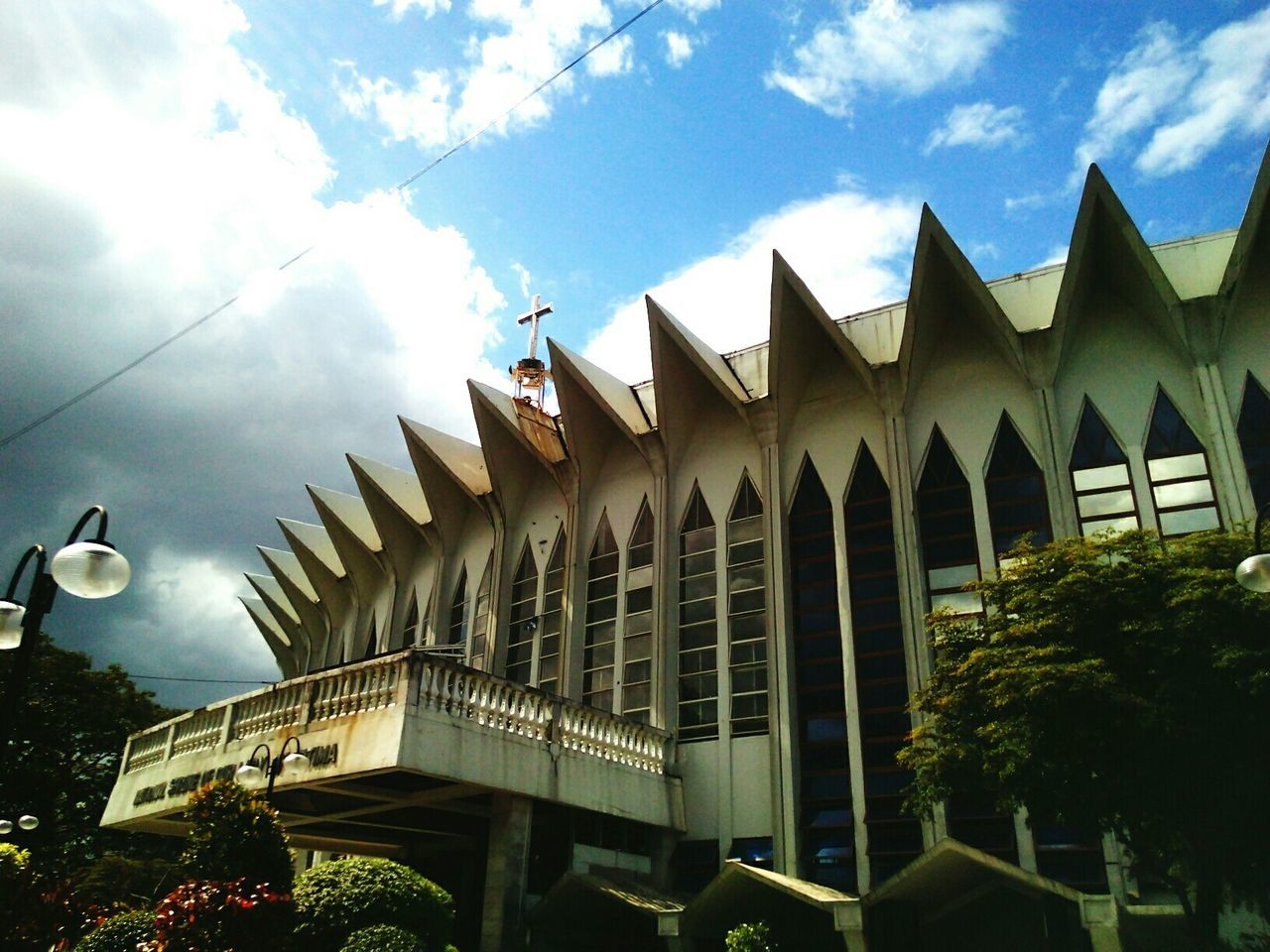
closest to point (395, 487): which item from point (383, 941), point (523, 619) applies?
point (523, 619)

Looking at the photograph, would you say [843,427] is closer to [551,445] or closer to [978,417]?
[978,417]

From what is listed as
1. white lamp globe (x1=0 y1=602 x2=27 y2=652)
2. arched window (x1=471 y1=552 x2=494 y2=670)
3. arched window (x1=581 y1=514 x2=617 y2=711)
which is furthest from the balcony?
white lamp globe (x1=0 y1=602 x2=27 y2=652)

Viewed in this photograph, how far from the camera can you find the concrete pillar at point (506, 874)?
1636cm

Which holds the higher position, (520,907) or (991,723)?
(991,723)

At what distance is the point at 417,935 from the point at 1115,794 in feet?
29.7

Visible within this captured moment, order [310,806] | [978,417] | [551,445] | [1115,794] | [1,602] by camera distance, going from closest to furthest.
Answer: [1,602]
[1115,794]
[310,806]
[978,417]
[551,445]

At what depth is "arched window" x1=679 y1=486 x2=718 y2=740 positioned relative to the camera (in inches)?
892

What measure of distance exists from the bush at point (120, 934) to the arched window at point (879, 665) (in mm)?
12548

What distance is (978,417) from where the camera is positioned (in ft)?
72.7

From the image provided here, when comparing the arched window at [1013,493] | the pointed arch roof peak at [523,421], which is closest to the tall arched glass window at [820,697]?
the arched window at [1013,493]

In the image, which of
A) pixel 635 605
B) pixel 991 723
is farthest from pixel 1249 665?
pixel 635 605

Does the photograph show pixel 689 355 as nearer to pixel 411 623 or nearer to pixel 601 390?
pixel 601 390

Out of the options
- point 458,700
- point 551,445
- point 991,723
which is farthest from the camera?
point 551,445

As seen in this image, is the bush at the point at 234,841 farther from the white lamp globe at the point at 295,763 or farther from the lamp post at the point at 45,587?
the lamp post at the point at 45,587
